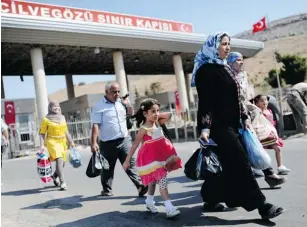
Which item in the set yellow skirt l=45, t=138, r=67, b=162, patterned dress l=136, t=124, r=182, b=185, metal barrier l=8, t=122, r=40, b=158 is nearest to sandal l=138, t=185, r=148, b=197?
patterned dress l=136, t=124, r=182, b=185

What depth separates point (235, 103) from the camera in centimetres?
389

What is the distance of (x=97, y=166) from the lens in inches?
201

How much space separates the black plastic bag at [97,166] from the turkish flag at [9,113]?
52.2 feet

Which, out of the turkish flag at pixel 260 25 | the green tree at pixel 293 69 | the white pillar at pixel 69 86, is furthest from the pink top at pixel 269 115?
the green tree at pixel 293 69

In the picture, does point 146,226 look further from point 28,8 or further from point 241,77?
point 28,8

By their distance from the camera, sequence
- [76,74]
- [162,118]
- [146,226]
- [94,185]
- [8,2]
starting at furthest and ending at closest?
[76,74] < [8,2] < [94,185] < [162,118] < [146,226]

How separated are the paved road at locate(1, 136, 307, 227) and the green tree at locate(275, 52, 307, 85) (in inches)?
1467

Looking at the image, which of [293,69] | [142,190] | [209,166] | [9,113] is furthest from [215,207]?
[293,69]

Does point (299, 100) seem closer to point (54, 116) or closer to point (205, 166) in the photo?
point (54, 116)

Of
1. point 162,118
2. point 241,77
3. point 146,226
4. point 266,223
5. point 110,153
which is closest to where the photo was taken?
point 266,223

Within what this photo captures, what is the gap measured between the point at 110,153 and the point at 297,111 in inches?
306

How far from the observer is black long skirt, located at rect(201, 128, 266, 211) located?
3.65 m

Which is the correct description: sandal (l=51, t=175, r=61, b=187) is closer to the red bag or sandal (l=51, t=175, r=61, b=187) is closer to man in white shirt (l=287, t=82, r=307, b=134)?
the red bag

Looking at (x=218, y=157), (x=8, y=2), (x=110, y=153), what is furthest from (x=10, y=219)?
(x=8, y=2)
